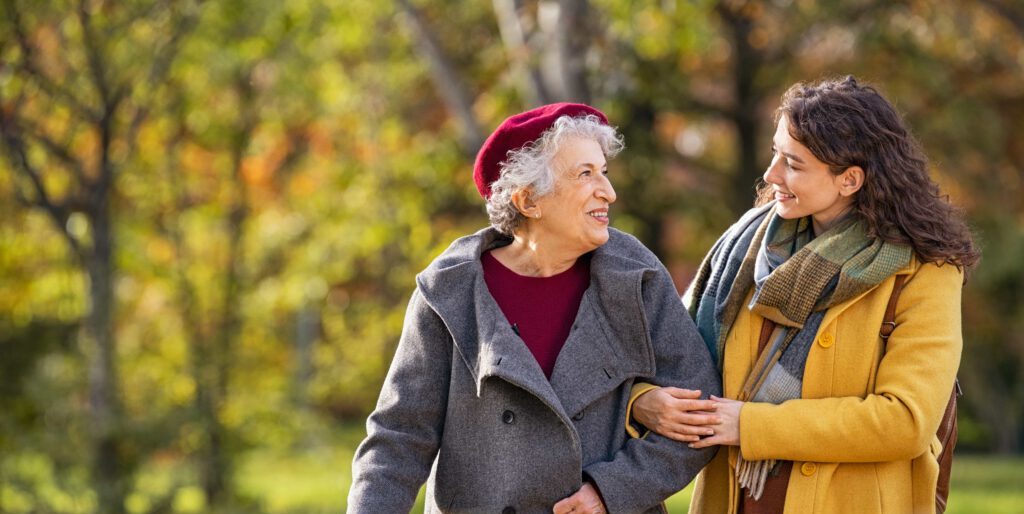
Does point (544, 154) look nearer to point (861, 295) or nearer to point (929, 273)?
point (861, 295)

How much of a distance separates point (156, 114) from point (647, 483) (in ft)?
22.5

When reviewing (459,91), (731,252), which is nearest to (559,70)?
(459,91)

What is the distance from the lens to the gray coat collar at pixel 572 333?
3.06 m

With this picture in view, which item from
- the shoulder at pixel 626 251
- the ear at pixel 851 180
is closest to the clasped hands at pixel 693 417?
the shoulder at pixel 626 251

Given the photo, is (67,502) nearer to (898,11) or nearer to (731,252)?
Answer: (731,252)

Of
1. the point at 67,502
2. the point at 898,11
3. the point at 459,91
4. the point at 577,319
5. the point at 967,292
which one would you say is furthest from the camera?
Answer: the point at 967,292

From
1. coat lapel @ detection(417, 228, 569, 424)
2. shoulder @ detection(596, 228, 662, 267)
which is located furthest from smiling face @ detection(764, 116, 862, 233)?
coat lapel @ detection(417, 228, 569, 424)

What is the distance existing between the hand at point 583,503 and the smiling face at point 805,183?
2.71 ft

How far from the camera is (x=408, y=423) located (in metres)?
3.18

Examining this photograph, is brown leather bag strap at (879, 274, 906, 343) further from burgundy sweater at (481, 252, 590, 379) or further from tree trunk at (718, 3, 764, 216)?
tree trunk at (718, 3, 764, 216)

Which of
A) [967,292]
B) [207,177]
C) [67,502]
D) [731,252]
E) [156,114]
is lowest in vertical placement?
[967,292]

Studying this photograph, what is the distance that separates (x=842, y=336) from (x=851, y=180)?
1.23ft

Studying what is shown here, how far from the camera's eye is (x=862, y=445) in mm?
2957

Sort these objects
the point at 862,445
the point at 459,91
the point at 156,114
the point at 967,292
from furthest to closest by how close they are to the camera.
Answer: the point at 967,292
the point at 156,114
the point at 459,91
the point at 862,445
